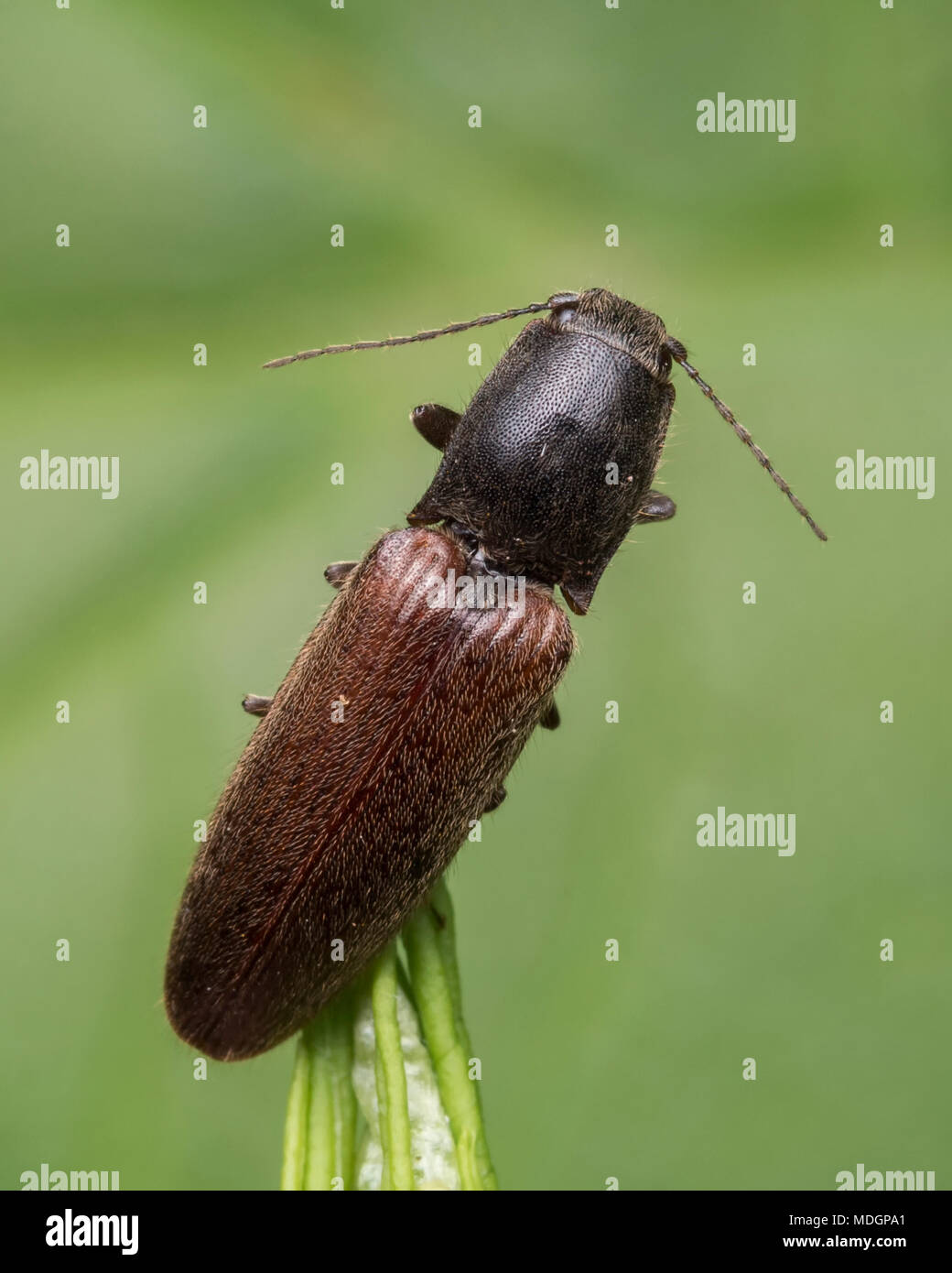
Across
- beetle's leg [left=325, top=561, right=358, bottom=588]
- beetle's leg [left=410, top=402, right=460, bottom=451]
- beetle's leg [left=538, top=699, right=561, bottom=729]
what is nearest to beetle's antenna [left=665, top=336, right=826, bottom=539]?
beetle's leg [left=410, top=402, right=460, bottom=451]

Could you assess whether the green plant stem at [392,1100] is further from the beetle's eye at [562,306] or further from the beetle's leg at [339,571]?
the beetle's eye at [562,306]

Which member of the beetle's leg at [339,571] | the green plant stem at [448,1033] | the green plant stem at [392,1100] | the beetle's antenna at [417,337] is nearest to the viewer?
the green plant stem at [392,1100]

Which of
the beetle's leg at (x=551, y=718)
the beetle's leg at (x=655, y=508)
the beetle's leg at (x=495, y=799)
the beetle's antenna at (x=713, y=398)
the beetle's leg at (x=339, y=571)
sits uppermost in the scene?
the beetle's antenna at (x=713, y=398)

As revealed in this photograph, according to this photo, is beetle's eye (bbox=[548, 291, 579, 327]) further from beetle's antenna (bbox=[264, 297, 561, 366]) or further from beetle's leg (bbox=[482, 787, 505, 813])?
beetle's leg (bbox=[482, 787, 505, 813])

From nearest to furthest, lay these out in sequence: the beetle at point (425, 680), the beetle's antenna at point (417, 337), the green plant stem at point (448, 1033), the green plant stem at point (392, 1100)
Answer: the green plant stem at point (392, 1100)
the green plant stem at point (448, 1033)
the beetle at point (425, 680)
the beetle's antenna at point (417, 337)

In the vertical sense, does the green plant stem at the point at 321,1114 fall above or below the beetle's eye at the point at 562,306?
below

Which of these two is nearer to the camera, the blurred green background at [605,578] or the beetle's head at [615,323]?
the beetle's head at [615,323]

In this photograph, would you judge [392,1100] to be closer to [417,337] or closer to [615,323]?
[417,337]

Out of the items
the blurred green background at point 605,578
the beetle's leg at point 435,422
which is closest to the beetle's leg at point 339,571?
the blurred green background at point 605,578
